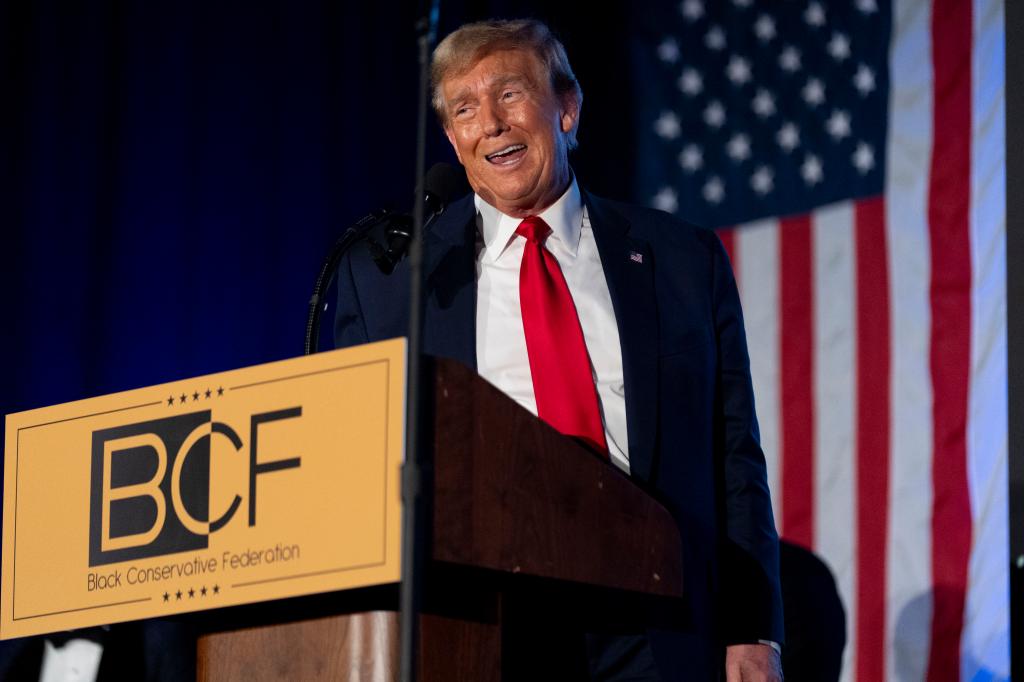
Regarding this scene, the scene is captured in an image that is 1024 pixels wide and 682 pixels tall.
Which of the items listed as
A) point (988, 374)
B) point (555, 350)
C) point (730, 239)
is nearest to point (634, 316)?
point (555, 350)

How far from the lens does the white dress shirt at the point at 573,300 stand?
6.75ft

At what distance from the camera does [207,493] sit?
153 cm

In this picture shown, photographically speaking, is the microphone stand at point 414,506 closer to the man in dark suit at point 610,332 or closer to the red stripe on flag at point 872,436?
the man in dark suit at point 610,332

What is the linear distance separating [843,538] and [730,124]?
1561 millimetres

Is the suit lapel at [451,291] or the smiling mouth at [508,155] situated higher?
the smiling mouth at [508,155]

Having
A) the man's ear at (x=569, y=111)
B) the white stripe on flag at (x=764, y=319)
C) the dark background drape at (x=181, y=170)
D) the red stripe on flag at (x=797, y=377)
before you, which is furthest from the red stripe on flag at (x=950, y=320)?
the man's ear at (x=569, y=111)

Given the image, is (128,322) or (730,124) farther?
(730,124)

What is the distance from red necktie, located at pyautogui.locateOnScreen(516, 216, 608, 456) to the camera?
1986mm

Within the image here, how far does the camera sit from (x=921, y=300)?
4449mm

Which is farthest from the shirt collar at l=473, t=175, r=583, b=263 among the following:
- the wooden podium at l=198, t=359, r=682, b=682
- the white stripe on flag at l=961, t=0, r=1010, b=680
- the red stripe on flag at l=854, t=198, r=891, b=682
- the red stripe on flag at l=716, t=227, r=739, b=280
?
the red stripe on flag at l=716, t=227, r=739, b=280

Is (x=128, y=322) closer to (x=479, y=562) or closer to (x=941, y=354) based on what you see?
(x=941, y=354)

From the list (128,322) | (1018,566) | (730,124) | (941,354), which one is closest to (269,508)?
(1018,566)

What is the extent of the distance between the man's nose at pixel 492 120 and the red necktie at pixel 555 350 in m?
0.25

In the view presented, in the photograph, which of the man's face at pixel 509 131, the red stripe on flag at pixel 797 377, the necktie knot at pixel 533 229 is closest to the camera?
the necktie knot at pixel 533 229
